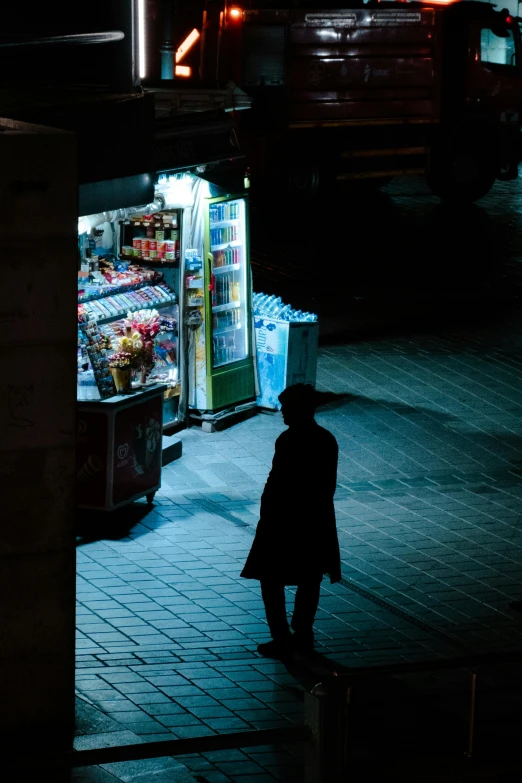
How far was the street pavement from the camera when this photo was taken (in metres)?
6.96

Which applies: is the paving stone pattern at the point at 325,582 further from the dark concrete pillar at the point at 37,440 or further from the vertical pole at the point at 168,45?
the vertical pole at the point at 168,45

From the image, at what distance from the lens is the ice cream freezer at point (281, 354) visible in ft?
41.7

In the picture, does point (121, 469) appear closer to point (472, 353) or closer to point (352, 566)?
point (352, 566)

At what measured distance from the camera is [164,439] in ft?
38.0

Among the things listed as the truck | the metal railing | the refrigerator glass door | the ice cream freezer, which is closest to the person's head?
the metal railing

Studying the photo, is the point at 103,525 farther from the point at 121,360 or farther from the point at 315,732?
the point at 315,732

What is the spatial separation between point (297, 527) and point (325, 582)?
4.64ft

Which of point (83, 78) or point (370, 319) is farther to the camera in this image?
point (370, 319)

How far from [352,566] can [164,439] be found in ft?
9.66

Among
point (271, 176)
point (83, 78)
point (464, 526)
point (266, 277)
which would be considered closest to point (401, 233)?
point (271, 176)

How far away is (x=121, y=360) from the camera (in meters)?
10.4

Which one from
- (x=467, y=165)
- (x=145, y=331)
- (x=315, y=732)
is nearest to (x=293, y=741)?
(x=315, y=732)

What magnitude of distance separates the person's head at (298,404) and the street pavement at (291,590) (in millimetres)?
1412

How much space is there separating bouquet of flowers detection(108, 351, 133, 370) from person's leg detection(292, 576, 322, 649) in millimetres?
3248
